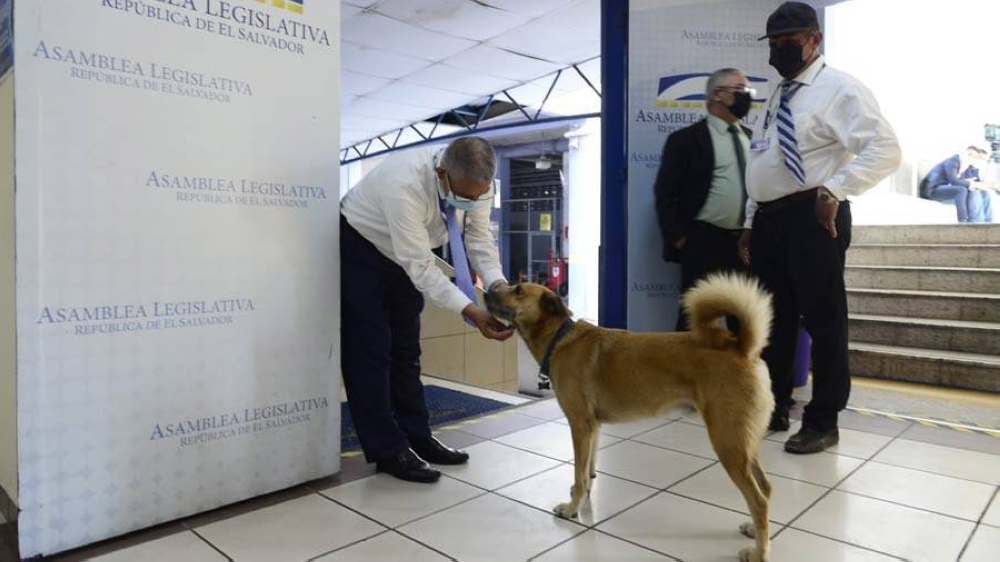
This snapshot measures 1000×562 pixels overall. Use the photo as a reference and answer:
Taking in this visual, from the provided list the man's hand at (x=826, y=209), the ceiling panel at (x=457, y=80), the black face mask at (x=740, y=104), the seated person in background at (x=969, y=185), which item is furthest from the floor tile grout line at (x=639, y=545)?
the seated person in background at (x=969, y=185)

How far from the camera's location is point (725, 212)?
11.3 feet

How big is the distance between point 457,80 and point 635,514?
792 cm

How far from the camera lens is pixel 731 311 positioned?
1.86m

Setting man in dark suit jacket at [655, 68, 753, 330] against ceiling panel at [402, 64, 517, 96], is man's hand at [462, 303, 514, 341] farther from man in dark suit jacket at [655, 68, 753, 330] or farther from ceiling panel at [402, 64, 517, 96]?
ceiling panel at [402, 64, 517, 96]

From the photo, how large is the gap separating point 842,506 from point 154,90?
2704 millimetres

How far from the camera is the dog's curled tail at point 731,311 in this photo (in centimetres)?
183

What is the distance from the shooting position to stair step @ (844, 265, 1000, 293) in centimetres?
514

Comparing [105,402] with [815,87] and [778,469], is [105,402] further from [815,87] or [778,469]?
[815,87]

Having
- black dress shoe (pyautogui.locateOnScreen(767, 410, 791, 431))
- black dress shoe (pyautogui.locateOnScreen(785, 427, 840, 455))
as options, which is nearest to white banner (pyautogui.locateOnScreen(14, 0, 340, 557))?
black dress shoe (pyautogui.locateOnScreen(785, 427, 840, 455))

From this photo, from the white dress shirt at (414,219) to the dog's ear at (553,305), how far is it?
0.96 ft

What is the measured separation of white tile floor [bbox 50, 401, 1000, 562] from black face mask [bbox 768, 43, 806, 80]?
67.9 inches

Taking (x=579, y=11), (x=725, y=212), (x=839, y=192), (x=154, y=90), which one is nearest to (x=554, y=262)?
(x=579, y=11)

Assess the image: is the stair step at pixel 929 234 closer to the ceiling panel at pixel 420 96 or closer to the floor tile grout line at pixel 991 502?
the floor tile grout line at pixel 991 502

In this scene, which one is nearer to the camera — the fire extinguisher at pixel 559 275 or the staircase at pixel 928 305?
the staircase at pixel 928 305
